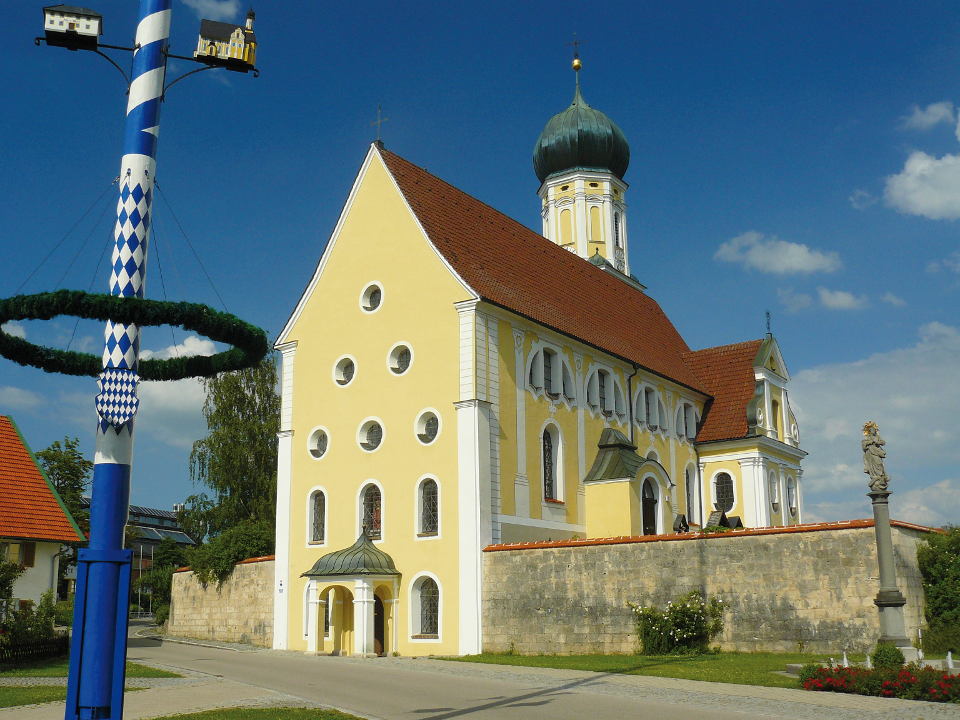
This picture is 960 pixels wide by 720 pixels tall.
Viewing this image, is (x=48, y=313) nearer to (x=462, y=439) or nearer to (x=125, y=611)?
(x=125, y=611)

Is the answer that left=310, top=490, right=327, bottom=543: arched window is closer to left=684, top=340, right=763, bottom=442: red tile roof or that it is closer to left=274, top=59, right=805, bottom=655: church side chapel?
left=274, top=59, right=805, bottom=655: church side chapel

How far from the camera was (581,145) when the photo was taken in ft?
166

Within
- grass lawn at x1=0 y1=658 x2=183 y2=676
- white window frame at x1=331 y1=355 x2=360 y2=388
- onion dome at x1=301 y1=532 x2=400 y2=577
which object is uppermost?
white window frame at x1=331 y1=355 x2=360 y2=388

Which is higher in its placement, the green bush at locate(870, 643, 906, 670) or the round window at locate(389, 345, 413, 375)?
the round window at locate(389, 345, 413, 375)

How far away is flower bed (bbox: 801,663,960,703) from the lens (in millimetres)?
14841

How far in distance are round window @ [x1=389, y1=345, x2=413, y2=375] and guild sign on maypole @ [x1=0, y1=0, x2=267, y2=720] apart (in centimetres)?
1593

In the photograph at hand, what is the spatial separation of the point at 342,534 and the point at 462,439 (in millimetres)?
5118

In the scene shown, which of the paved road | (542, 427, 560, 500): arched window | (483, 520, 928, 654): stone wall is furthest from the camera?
(542, 427, 560, 500): arched window

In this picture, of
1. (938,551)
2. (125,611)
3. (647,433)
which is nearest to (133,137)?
(125,611)

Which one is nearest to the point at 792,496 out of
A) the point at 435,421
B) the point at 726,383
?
the point at 726,383

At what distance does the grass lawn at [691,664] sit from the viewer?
1761cm

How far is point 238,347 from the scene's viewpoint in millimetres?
12883

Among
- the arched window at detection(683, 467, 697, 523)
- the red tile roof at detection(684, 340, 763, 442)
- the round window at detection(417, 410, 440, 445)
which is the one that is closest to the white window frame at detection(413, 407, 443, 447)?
the round window at detection(417, 410, 440, 445)

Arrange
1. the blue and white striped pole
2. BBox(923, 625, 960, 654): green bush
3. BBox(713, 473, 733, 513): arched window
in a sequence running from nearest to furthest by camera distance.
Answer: the blue and white striped pole
BBox(923, 625, 960, 654): green bush
BBox(713, 473, 733, 513): arched window
